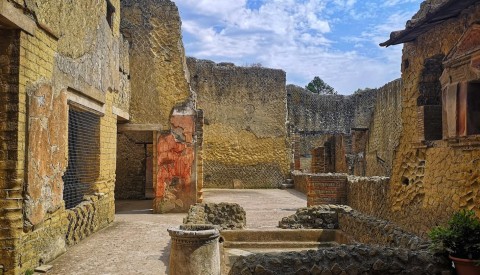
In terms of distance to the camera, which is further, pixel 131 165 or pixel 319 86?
pixel 319 86

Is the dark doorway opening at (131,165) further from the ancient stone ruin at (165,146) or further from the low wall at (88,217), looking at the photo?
the low wall at (88,217)

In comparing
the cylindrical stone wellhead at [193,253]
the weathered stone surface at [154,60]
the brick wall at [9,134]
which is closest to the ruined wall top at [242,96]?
the weathered stone surface at [154,60]

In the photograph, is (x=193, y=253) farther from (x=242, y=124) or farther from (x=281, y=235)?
(x=242, y=124)

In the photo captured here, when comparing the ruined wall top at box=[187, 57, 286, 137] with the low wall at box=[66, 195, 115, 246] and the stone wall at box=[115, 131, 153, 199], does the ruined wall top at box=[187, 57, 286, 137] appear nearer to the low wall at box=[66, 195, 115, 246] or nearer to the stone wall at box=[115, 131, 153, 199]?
the stone wall at box=[115, 131, 153, 199]

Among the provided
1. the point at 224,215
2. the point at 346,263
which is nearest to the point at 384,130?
the point at 224,215

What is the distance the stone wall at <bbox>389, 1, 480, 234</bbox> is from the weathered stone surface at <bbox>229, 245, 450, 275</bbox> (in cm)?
182

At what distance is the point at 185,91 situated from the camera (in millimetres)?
10938

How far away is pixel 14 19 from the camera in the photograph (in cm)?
463

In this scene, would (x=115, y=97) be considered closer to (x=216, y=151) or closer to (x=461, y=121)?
(x=461, y=121)

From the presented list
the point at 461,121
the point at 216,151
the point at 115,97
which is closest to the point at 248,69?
the point at 216,151

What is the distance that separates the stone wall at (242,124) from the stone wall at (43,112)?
1069 cm

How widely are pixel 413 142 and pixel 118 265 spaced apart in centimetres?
473

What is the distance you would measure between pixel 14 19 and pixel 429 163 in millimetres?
5669

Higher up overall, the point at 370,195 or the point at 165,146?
the point at 165,146
